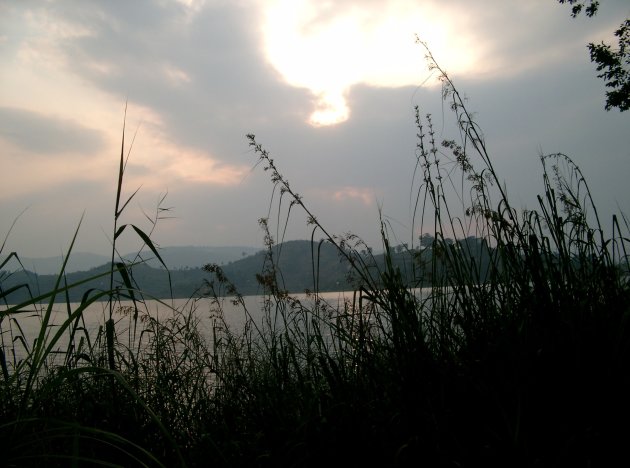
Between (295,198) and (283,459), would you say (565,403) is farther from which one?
(295,198)

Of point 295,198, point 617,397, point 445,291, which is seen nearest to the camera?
point 617,397

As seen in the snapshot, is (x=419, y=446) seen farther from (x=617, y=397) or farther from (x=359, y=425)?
(x=617, y=397)

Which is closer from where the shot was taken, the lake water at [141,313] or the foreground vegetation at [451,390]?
the foreground vegetation at [451,390]

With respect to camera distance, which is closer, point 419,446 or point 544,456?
point 544,456

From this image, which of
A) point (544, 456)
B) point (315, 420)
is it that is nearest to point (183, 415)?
point (315, 420)

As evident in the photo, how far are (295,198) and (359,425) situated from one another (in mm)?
1586

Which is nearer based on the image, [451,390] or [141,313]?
[451,390]

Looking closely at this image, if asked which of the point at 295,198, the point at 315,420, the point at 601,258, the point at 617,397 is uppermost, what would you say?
the point at 295,198

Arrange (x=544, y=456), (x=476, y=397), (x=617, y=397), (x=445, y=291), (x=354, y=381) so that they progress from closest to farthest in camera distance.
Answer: (x=544, y=456) < (x=617, y=397) < (x=476, y=397) < (x=354, y=381) < (x=445, y=291)

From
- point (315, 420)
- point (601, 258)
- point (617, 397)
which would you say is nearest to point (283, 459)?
point (315, 420)

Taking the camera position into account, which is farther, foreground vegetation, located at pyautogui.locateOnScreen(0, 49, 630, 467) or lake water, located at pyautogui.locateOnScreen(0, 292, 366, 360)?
lake water, located at pyautogui.locateOnScreen(0, 292, 366, 360)

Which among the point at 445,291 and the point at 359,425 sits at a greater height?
the point at 445,291

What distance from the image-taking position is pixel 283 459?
2102mm

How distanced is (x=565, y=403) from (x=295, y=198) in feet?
6.52
